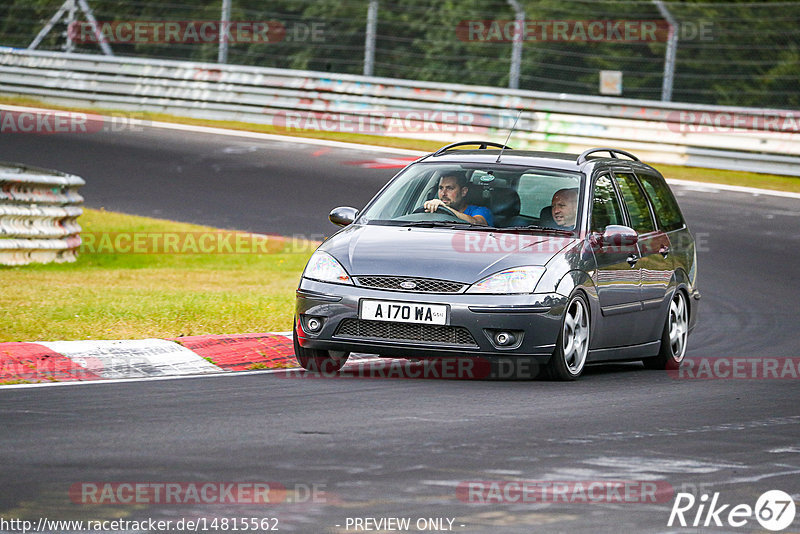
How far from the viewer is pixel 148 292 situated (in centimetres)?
1296

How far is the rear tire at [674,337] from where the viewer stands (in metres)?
10.8

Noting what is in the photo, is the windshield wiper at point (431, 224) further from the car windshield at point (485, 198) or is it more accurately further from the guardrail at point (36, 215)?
the guardrail at point (36, 215)

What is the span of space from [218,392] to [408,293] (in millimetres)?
1356

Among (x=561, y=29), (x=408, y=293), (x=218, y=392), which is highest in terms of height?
(x=561, y=29)

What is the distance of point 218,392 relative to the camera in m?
8.24

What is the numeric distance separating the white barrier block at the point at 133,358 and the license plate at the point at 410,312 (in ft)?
4.11

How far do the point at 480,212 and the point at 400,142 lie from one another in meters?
16.4

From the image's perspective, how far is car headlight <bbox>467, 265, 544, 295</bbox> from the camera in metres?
8.88

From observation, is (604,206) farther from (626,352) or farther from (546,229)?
(626,352)

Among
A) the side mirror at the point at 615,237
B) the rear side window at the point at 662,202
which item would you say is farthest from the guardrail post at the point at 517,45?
the side mirror at the point at 615,237

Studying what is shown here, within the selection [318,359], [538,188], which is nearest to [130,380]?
[318,359]

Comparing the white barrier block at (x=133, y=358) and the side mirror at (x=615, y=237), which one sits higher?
the side mirror at (x=615, y=237)

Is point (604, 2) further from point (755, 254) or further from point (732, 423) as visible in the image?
point (732, 423)

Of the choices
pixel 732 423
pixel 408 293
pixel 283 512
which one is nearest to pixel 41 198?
pixel 408 293
